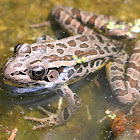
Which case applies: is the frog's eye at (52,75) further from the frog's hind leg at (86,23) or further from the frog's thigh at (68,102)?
the frog's hind leg at (86,23)

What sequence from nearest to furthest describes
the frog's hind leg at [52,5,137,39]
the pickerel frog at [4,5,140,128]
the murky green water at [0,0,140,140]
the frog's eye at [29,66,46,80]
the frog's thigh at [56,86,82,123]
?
the frog's eye at [29,66,46,80], the pickerel frog at [4,5,140,128], the murky green water at [0,0,140,140], the frog's thigh at [56,86,82,123], the frog's hind leg at [52,5,137,39]

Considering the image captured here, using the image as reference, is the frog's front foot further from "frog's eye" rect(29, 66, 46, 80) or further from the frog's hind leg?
the frog's hind leg

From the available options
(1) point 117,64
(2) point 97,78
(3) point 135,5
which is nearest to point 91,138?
(2) point 97,78

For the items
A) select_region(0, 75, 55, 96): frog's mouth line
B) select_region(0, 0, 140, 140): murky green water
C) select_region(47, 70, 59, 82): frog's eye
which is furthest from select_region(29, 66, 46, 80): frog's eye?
select_region(0, 0, 140, 140): murky green water

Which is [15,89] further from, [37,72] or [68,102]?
[68,102]

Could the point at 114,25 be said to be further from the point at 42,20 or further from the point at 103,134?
the point at 103,134

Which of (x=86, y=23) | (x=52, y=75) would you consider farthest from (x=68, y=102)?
(x=86, y=23)

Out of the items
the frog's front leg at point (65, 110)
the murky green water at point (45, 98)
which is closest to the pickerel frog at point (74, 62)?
the frog's front leg at point (65, 110)

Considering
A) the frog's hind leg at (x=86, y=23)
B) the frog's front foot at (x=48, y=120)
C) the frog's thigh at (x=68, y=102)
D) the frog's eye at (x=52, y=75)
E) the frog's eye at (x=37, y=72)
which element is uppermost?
the frog's hind leg at (x=86, y=23)
